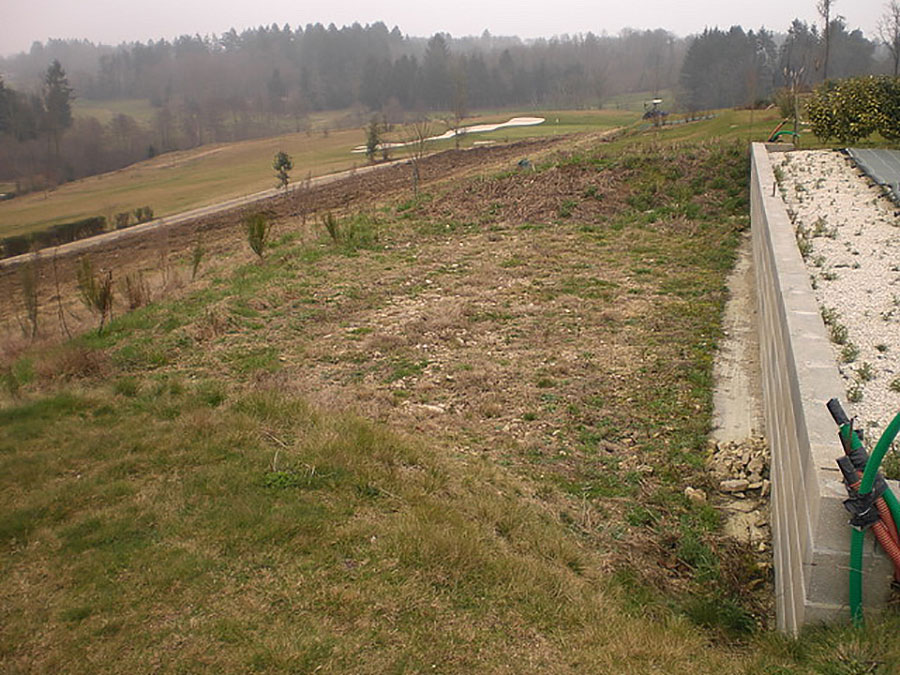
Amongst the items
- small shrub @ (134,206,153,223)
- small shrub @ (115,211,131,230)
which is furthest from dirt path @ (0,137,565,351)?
small shrub @ (134,206,153,223)

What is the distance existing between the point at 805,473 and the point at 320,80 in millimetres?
121322

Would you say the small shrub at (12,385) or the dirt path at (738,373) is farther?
the small shrub at (12,385)

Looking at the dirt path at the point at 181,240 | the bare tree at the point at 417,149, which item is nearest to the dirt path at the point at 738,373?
the dirt path at the point at 181,240

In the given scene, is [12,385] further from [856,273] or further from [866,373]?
[856,273]

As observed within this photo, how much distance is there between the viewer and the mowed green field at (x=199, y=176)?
109 ft

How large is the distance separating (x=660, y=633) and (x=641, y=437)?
2.50 metres

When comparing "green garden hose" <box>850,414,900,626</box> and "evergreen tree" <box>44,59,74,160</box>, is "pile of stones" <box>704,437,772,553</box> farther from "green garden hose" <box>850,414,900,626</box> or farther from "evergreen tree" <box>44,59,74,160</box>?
"evergreen tree" <box>44,59,74,160</box>

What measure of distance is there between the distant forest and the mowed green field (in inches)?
89.7

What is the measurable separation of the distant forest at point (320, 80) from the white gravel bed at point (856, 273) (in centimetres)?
1761

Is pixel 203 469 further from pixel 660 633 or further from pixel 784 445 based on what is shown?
pixel 784 445

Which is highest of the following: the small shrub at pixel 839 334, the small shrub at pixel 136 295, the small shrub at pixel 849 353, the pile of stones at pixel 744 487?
Result: the small shrub at pixel 839 334

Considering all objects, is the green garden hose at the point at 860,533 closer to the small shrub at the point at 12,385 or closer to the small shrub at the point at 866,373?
the small shrub at the point at 866,373

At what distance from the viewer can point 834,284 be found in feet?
19.1

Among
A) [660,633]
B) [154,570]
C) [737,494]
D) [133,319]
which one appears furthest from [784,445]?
[133,319]
